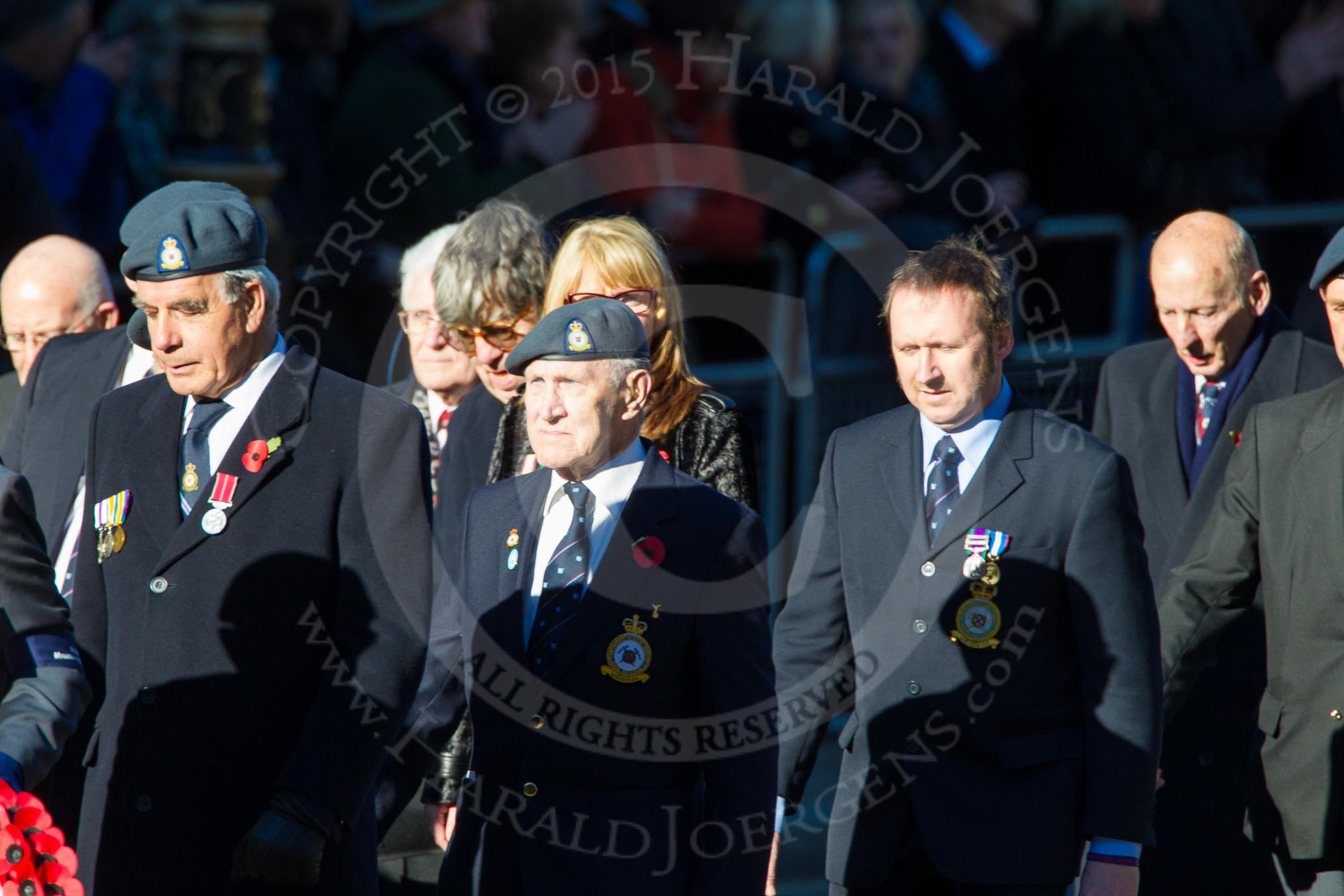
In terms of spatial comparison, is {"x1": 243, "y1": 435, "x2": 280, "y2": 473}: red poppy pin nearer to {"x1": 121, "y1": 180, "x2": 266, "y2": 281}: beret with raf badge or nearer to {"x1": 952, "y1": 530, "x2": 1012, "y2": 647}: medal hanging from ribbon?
{"x1": 121, "y1": 180, "x2": 266, "y2": 281}: beret with raf badge

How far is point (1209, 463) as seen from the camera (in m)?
A: 5.73

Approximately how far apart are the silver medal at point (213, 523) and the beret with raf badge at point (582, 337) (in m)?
0.68

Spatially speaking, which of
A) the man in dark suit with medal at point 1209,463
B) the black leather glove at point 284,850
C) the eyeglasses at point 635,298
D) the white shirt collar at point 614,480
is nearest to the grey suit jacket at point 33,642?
the black leather glove at point 284,850

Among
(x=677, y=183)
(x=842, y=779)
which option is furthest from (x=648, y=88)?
(x=842, y=779)

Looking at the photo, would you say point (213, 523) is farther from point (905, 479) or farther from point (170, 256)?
point (905, 479)

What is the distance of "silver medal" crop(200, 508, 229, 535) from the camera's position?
4039mm

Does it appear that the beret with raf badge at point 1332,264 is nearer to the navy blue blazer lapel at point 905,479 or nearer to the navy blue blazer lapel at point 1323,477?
the navy blue blazer lapel at point 1323,477

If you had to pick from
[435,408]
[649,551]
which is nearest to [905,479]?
[649,551]

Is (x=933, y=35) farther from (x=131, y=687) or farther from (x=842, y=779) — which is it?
(x=131, y=687)

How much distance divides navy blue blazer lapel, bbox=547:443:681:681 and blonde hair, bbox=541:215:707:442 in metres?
0.86

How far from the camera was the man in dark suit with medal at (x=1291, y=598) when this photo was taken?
462 centimetres

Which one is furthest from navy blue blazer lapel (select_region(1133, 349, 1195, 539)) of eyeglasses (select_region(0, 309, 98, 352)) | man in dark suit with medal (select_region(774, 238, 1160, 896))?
eyeglasses (select_region(0, 309, 98, 352))

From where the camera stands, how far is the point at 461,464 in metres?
5.45

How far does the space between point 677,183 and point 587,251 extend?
12.2 feet
